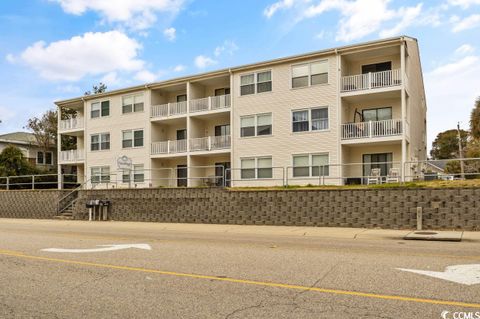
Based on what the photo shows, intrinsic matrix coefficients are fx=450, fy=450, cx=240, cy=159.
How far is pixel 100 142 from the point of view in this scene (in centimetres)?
3616

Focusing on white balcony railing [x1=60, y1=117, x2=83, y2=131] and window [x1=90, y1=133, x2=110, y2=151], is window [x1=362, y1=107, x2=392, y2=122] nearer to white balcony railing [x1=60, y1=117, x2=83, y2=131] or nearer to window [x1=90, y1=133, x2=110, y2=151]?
window [x1=90, y1=133, x2=110, y2=151]

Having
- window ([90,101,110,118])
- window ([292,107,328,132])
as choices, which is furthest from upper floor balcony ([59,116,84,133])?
window ([292,107,328,132])

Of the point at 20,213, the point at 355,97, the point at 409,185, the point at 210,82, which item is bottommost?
the point at 20,213

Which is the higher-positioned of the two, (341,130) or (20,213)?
(341,130)

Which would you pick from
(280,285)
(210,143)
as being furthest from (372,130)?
(280,285)

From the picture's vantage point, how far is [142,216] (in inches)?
961

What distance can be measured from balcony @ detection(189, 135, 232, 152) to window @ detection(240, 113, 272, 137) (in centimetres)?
143

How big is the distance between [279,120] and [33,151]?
120 feet

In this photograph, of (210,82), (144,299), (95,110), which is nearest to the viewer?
(144,299)

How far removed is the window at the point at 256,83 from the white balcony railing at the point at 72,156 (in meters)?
15.9

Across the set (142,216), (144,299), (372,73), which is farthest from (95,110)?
(144,299)

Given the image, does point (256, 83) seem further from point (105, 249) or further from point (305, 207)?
point (105, 249)

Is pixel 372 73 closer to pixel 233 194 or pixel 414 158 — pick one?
pixel 414 158

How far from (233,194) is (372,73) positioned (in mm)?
10855
